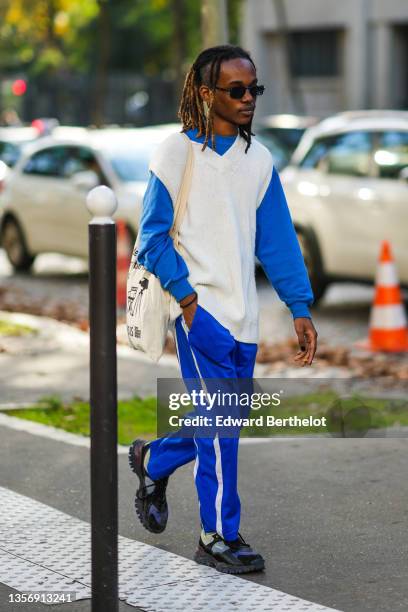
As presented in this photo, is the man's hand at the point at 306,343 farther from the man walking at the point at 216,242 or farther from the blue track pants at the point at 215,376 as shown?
the blue track pants at the point at 215,376

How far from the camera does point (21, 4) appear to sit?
48.4 m

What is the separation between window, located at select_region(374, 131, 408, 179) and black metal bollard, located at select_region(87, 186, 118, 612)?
8.30 m

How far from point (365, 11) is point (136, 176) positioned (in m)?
22.7

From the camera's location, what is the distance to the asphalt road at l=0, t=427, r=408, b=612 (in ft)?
16.4

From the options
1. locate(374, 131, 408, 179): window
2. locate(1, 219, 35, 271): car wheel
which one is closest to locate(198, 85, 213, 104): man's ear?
locate(374, 131, 408, 179): window

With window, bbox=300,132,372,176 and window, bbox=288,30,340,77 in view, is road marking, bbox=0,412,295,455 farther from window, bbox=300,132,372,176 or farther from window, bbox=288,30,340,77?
window, bbox=288,30,340,77

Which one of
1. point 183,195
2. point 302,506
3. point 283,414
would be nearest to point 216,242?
point 183,195

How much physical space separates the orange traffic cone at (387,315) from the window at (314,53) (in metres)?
27.3

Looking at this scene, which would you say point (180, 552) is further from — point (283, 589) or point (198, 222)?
point (198, 222)

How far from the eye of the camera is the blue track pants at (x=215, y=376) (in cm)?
500

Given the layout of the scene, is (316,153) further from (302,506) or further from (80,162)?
(302,506)

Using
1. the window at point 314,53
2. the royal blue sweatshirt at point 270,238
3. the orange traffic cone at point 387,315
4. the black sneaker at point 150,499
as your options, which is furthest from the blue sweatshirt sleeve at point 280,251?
the window at point 314,53

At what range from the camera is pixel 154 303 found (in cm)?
501

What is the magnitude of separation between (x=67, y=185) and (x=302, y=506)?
393 inches
